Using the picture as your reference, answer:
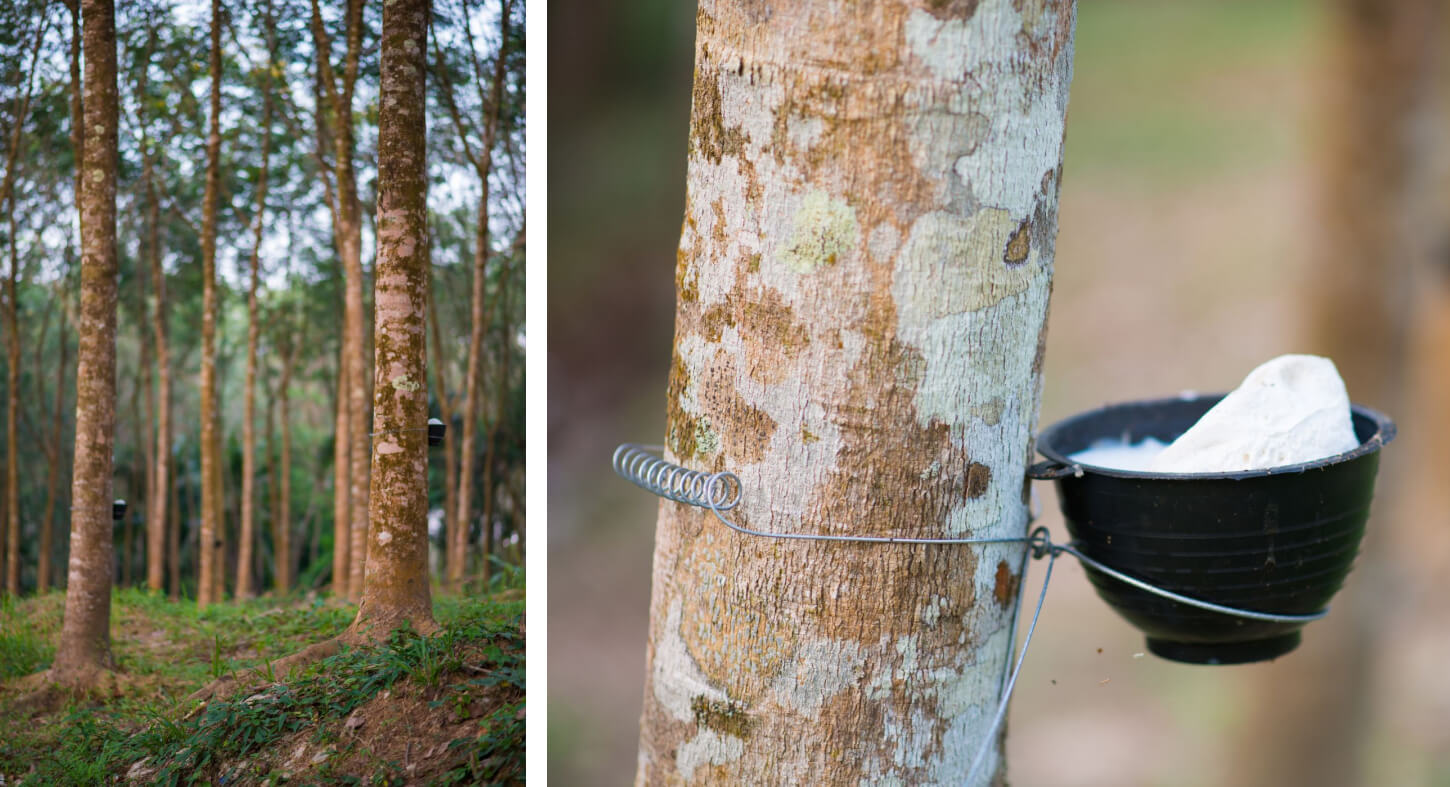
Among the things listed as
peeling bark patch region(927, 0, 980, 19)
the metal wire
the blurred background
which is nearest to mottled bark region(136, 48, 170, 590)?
the metal wire

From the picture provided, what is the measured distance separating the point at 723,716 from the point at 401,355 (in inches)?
26.0

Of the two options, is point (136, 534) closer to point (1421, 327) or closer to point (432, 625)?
point (432, 625)

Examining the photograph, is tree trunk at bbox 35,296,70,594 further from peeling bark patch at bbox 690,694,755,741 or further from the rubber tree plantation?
peeling bark patch at bbox 690,694,755,741

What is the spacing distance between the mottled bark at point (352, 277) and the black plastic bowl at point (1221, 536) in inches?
33.6

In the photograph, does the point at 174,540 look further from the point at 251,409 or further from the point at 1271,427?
the point at 1271,427

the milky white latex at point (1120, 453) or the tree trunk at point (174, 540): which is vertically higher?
the milky white latex at point (1120, 453)

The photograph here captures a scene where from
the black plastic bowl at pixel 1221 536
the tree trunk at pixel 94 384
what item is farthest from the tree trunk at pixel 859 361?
the tree trunk at pixel 94 384

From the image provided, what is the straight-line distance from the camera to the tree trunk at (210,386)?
50.9 inches

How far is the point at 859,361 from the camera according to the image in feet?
3.09

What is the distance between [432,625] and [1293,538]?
3.48 ft

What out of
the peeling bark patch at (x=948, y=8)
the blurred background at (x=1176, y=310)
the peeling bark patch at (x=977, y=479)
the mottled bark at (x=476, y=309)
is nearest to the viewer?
the peeling bark patch at (x=948, y=8)

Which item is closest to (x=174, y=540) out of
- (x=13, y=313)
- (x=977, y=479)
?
(x=13, y=313)

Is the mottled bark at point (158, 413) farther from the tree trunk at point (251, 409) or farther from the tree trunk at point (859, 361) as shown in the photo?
the tree trunk at point (859, 361)

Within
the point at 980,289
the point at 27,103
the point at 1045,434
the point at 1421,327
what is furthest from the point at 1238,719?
the point at 27,103
